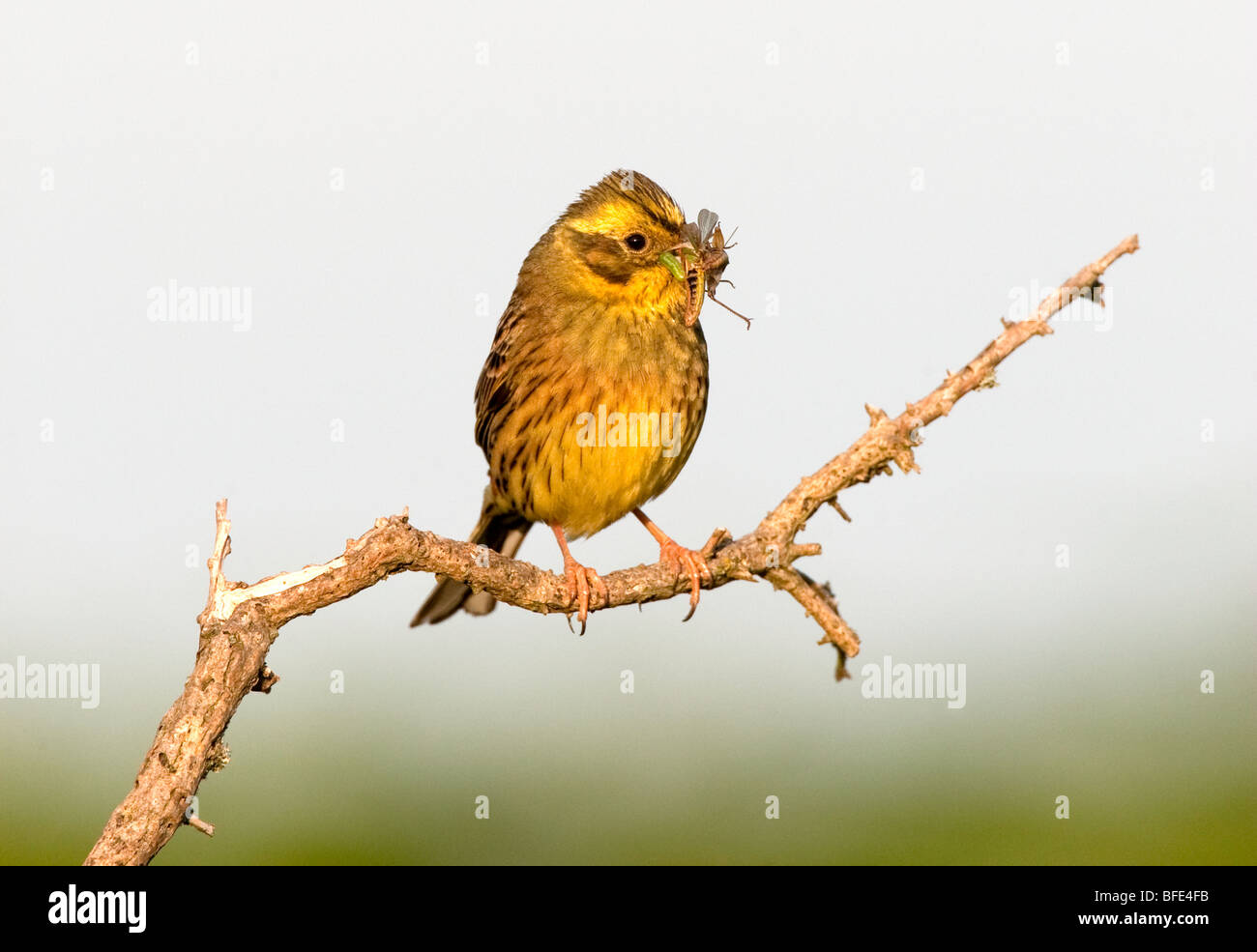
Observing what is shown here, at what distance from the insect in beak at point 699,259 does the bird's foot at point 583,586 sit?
159cm

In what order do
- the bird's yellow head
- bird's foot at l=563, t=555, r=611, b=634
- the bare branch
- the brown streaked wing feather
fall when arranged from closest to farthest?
the bare branch → bird's foot at l=563, t=555, r=611, b=634 → the bird's yellow head → the brown streaked wing feather

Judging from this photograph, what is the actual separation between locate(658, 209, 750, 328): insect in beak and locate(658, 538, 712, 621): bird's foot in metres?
1.32

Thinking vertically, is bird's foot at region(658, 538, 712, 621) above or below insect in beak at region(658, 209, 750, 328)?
below

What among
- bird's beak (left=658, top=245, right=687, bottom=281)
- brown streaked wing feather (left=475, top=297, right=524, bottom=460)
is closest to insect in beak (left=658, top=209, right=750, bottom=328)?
bird's beak (left=658, top=245, right=687, bottom=281)

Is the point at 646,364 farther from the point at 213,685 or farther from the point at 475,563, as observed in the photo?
the point at 213,685

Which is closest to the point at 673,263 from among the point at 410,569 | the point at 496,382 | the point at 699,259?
the point at 699,259

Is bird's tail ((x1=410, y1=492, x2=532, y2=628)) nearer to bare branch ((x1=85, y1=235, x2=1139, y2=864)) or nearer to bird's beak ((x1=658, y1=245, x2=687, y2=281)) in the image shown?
bare branch ((x1=85, y1=235, x2=1139, y2=864))

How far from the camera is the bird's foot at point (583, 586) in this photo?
262 inches

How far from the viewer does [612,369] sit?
7.10 metres

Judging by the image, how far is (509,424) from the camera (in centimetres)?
750

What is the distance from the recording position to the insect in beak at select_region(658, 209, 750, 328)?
6922mm

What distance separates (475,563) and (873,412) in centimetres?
211

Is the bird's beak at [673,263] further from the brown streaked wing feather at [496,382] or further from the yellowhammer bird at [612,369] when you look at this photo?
the brown streaked wing feather at [496,382]

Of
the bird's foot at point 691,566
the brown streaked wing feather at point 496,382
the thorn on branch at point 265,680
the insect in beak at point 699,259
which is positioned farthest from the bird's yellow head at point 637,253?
the thorn on branch at point 265,680
